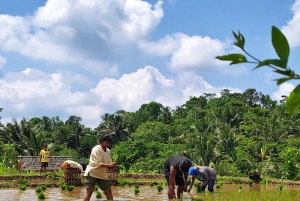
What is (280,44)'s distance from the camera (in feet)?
2.35

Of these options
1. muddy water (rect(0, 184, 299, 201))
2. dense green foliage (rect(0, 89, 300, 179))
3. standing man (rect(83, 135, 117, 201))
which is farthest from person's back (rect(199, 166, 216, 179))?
dense green foliage (rect(0, 89, 300, 179))

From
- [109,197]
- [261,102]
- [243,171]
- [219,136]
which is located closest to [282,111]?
[219,136]

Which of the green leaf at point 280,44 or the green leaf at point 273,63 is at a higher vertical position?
the green leaf at point 280,44

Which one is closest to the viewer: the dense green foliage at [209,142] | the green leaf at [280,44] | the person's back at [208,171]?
the green leaf at [280,44]

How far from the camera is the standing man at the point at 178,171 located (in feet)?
22.9

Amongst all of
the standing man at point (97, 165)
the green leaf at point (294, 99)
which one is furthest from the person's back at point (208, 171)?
the green leaf at point (294, 99)

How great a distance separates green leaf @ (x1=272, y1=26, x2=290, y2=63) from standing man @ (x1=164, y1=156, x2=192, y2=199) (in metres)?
6.36

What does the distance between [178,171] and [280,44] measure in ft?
22.1

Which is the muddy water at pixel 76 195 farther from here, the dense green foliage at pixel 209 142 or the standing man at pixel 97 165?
the dense green foliage at pixel 209 142

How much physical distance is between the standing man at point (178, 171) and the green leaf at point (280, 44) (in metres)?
6.36

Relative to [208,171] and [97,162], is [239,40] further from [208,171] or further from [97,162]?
[208,171]

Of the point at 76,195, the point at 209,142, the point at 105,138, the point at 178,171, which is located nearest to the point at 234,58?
the point at 105,138

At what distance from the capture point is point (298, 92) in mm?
796

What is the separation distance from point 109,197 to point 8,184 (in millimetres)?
6469
